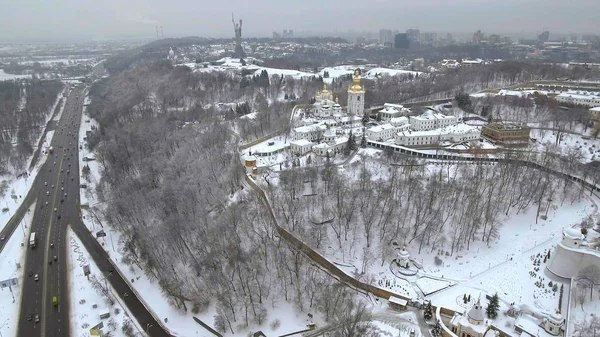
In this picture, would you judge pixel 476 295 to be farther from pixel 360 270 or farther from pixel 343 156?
pixel 343 156

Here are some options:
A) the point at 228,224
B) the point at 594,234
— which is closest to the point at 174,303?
the point at 228,224

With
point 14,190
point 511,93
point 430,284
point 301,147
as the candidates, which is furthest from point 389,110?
point 14,190

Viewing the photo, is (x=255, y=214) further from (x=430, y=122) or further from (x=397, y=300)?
(x=430, y=122)

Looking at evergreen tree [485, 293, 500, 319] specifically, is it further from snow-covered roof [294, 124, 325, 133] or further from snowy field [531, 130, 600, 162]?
snow-covered roof [294, 124, 325, 133]

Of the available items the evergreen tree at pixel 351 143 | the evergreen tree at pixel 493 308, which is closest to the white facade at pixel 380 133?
the evergreen tree at pixel 351 143

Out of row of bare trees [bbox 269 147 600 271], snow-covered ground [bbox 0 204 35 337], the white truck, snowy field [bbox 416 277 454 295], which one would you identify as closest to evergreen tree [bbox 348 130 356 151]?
row of bare trees [bbox 269 147 600 271]

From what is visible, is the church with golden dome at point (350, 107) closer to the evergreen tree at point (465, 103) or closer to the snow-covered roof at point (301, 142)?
the snow-covered roof at point (301, 142)
